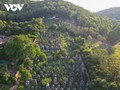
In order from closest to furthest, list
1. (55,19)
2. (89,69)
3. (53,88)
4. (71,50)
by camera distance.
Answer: (53,88), (89,69), (71,50), (55,19)

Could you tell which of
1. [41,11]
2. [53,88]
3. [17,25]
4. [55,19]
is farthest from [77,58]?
[41,11]

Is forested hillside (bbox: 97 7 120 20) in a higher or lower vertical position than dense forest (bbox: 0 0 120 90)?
lower

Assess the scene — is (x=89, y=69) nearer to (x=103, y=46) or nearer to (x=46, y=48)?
(x=46, y=48)

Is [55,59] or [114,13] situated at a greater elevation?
[55,59]

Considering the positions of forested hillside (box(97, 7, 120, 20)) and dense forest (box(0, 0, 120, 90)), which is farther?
forested hillside (box(97, 7, 120, 20))

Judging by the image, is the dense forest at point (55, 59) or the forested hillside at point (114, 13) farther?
the forested hillside at point (114, 13)

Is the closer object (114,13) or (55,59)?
(55,59)

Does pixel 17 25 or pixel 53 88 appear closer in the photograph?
pixel 53 88

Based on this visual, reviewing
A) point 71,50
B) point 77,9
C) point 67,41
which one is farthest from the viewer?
point 77,9

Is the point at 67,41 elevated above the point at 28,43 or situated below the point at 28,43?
below

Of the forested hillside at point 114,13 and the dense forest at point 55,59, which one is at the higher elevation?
the dense forest at point 55,59
